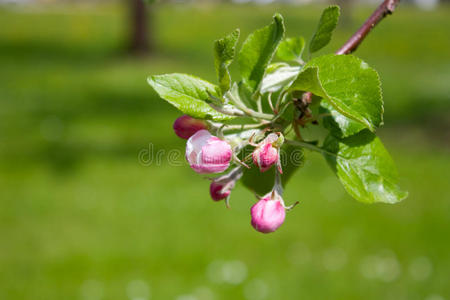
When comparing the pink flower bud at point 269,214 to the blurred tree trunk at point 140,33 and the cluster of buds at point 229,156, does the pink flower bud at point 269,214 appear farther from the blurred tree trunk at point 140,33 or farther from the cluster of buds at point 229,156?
the blurred tree trunk at point 140,33

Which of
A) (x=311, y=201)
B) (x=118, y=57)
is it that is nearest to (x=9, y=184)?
(x=311, y=201)

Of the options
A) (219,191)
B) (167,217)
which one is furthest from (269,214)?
(167,217)

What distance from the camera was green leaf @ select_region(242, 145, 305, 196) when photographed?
687mm

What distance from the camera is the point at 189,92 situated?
1.81 feet

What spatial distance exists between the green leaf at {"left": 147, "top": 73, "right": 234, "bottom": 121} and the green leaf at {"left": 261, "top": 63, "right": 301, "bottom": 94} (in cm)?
13

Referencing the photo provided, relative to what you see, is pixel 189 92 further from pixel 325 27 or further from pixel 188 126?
pixel 325 27

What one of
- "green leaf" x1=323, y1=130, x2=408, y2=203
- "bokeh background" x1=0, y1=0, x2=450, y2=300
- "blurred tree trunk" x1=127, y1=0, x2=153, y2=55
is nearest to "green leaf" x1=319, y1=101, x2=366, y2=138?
"green leaf" x1=323, y1=130, x2=408, y2=203

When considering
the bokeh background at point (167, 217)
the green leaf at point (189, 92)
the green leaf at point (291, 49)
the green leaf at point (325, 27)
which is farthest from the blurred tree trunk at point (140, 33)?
the green leaf at point (189, 92)

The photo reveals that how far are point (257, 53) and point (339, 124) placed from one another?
0.12 meters

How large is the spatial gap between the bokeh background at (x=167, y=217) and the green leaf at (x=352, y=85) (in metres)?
0.80

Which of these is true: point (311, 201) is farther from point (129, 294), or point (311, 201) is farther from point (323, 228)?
point (129, 294)

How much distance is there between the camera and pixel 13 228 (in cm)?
340

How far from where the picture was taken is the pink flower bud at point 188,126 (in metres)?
0.57

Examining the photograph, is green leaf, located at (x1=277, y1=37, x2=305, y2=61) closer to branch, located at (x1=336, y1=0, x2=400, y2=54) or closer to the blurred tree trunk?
branch, located at (x1=336, y1=0, x2=400, y2=54)
